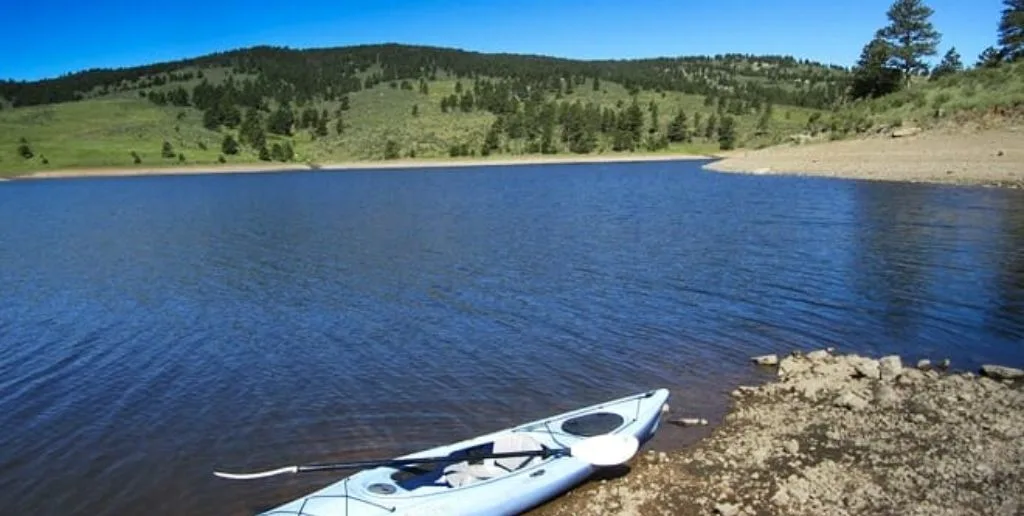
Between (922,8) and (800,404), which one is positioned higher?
(922,8)

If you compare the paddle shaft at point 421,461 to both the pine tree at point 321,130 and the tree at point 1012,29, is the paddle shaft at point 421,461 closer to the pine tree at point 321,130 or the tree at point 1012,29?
the tree at point 1012,29

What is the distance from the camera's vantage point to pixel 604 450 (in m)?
11.2

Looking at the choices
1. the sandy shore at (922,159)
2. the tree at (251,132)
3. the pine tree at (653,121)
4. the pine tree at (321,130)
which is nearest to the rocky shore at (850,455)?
the sandy shore at (922,159)

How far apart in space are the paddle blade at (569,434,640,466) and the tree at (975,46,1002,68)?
278 feet

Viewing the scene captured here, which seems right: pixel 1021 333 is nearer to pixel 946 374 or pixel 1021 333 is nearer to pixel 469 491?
pixel 946 374

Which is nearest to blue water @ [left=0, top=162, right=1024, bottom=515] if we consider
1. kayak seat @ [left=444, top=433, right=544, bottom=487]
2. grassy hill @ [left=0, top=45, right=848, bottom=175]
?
kayak seat @ [left=444, top=433, right=544, bottom=487]

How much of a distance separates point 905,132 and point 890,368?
60049 millimetres

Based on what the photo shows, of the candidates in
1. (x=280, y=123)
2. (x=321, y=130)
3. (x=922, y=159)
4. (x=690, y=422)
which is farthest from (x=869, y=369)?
(x=280, y=123)

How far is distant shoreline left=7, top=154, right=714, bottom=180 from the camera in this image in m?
124

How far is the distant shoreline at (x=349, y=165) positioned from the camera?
12431cm

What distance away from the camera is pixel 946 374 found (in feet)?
50.8

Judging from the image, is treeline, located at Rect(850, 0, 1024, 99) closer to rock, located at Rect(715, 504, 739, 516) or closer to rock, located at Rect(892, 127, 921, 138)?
rock, located at Rect(892, 127, 921, 138)

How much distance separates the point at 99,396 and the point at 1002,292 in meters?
25.1

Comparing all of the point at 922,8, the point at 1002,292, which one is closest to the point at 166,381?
the point at 1002,292
